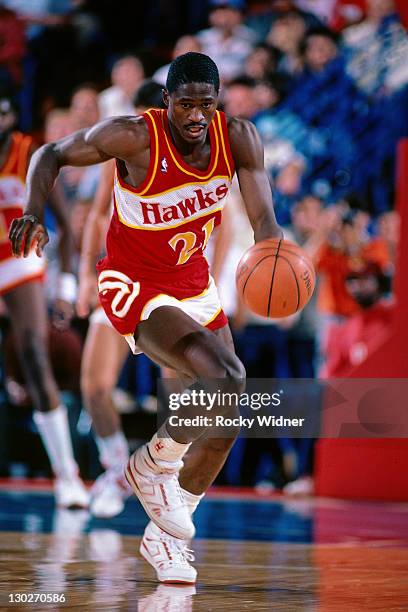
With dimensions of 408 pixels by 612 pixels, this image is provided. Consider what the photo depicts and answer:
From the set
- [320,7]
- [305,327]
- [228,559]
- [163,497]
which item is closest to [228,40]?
[320,7]

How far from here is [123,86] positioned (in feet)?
32.8

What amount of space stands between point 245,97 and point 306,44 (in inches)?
31.1

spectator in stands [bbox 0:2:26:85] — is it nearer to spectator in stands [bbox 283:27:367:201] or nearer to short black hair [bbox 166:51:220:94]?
spectator in stands [bbox 283:27:367:201]

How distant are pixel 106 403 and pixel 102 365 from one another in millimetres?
253

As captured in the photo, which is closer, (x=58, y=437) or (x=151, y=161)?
(x=151, y=161)

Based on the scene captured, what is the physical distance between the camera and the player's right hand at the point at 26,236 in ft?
12.0

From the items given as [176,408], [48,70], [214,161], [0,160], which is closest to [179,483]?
[176,408]

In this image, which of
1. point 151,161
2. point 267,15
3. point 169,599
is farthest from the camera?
point 267,15

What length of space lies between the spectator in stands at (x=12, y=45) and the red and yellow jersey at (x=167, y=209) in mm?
7789

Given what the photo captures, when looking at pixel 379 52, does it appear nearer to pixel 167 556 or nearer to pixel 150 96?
pixel 150 96

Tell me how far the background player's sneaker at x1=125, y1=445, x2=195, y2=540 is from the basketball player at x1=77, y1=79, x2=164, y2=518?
99.4 inches

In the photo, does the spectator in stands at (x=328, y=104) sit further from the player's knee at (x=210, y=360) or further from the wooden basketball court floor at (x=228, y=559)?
the player's knee at (x=210, y=360)

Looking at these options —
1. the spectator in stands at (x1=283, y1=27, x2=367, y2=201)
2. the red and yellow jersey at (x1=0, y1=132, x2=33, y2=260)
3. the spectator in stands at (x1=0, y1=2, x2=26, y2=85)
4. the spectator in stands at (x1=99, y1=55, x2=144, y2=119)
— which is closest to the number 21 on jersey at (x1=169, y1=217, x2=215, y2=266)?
the red and yellow jersey at (x1=0, y1=132, x2=33, y2=260)

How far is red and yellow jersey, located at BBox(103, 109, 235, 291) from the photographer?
4.01 metres
